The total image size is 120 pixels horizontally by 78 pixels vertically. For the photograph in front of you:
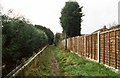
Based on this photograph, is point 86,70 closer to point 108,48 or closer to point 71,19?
point 108,48

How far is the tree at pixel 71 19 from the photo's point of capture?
5197cm

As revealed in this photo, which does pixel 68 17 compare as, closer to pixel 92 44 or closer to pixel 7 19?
pixel 92 44

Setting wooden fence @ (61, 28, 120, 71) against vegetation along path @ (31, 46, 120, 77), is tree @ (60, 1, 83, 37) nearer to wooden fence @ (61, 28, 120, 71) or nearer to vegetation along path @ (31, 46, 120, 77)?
vegetation along path @ (31, 46, 120, 77)

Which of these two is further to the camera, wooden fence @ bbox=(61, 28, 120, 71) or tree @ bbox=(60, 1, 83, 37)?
tree @ bbox=(60, 1, 83, 37)

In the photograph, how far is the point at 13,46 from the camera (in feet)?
52.6

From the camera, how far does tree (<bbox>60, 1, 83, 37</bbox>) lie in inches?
2046

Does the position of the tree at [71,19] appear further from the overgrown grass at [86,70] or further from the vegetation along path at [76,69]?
the overgrown grass at [86,70]

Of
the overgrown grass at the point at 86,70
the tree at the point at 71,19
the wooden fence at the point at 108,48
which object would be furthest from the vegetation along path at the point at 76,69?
the tree at the point at 71,19

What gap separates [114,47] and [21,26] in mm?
7913

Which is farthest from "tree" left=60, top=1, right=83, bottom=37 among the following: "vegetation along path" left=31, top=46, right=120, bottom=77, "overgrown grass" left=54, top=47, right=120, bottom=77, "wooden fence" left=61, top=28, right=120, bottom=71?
"overgrown grass" left=54, top=47, right=120, bottom=77

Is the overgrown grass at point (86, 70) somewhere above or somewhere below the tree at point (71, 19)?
below

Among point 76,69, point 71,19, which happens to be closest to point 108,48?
point 76,69

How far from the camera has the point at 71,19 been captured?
52.6 meters

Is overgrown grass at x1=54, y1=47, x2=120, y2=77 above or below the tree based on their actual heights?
below
